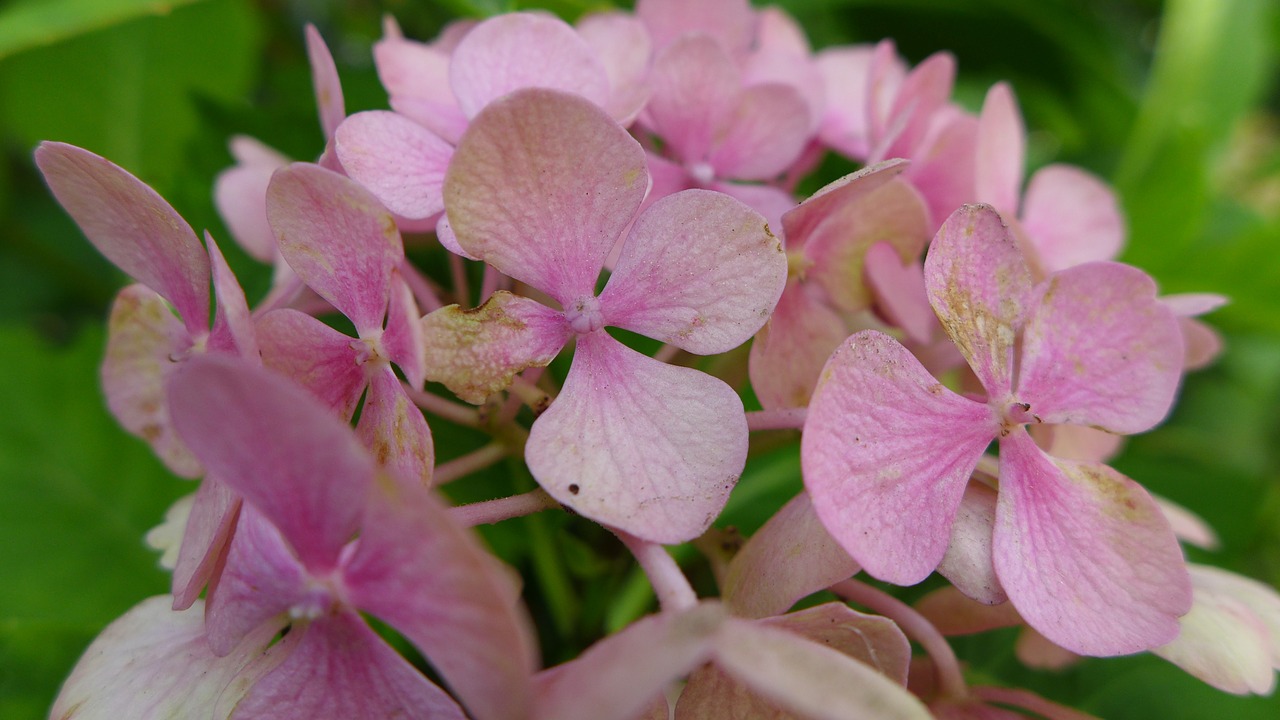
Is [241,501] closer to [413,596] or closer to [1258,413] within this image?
[413,596]

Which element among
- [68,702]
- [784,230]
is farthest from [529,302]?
[68,702]

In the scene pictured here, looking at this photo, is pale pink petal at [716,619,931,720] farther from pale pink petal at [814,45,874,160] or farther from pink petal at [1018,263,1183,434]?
pale pink petal at [814,45,874,160]

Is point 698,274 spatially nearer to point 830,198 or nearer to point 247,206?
point 830,198

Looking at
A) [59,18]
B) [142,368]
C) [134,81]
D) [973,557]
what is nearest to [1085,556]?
[973,557]

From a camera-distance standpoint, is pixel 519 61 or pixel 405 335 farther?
pixel 519 61

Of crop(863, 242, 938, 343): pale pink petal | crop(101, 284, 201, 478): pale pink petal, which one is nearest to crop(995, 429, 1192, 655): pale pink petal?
crop(863, 242, 938, 343): pale pink petal

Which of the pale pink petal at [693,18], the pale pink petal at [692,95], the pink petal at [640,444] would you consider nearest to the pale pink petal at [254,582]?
Result: the pink petal at [640,444]
